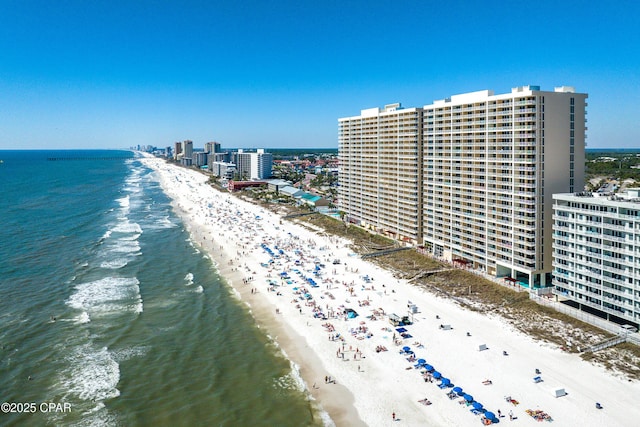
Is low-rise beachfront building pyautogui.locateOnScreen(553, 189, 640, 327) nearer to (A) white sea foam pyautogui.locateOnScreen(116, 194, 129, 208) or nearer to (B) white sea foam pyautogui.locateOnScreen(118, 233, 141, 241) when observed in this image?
(B) white sea foam pyautogui.locateOnScreen(118, 233, 141, 241)

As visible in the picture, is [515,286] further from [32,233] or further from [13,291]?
[32,233]

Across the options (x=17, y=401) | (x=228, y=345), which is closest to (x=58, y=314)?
(x=17, y=401)

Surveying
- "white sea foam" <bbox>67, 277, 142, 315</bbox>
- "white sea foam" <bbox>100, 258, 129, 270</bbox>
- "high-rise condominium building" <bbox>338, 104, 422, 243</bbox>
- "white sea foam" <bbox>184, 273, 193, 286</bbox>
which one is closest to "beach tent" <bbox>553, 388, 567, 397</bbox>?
"white sea foam" <bbox>67, 277, 142, 315</bbox>

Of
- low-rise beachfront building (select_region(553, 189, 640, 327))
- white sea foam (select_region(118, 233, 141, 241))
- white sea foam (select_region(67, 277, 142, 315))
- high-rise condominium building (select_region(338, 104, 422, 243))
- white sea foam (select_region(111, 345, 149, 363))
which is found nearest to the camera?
low-rise beachfront building (select_region(553, 189, 640, 327))

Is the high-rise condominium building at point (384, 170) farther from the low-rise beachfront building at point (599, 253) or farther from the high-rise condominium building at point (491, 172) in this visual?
the low-rise beachfront building at point (599, 253)

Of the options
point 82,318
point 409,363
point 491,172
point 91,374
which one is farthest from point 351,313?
point 82,318

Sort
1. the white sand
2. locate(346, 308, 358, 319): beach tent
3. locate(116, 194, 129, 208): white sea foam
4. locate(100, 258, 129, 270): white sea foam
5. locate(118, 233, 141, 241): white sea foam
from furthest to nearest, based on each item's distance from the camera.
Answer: locate(116, 194, 129, 208): white sea foam < locate(118, 233, 141, 241): white sea foam < locate(100, 258, 129, 270): white sea foam < locate(346, 308, 358, 319): beach tent < the white sand
